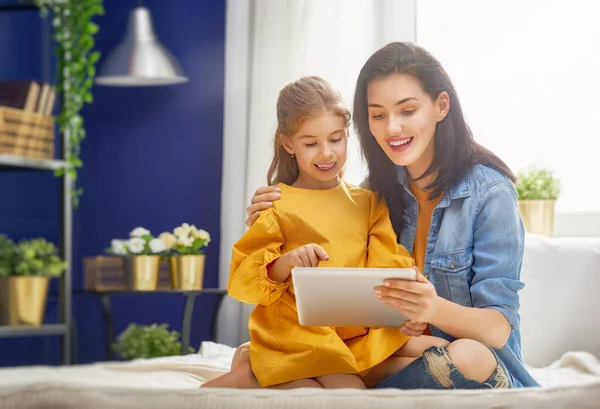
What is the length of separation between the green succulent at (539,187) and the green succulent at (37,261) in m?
1.73

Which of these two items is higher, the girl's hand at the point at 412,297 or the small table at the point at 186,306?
the girl's hand at the point at 412,297

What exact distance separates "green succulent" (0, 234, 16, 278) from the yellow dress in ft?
5.69

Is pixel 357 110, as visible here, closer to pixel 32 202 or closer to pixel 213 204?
pixel 213 204

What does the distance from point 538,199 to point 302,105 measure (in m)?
1.61

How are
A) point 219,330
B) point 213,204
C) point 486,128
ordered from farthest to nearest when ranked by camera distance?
point 213,204 → point 219,330 → point 486,128

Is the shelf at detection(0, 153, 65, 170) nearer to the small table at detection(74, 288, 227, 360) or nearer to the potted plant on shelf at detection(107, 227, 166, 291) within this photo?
the potted plant on shelf at detection(107, 227, 166, 291)

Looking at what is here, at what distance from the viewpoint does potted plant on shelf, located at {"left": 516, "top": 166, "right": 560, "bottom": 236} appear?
2795mm

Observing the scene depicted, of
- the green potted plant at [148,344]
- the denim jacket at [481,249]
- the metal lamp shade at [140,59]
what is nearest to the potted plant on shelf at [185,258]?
the green potted plant at [148,344]

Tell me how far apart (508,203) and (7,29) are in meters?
2.94

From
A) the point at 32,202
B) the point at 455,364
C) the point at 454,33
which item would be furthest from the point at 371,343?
the point at 32,202

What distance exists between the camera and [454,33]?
11.0 feet

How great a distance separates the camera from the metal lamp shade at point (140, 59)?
338 centimetres

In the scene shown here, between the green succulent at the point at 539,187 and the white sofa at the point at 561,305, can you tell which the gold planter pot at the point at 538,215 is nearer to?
the green succulent at the point at 539,187

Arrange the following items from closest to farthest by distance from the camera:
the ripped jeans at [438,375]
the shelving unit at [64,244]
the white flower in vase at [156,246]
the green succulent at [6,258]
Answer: the ripped jeans at [438,375], the green succulent at [6,258], the shelving unit at [64,244], the white flower in vase at [156,246]
